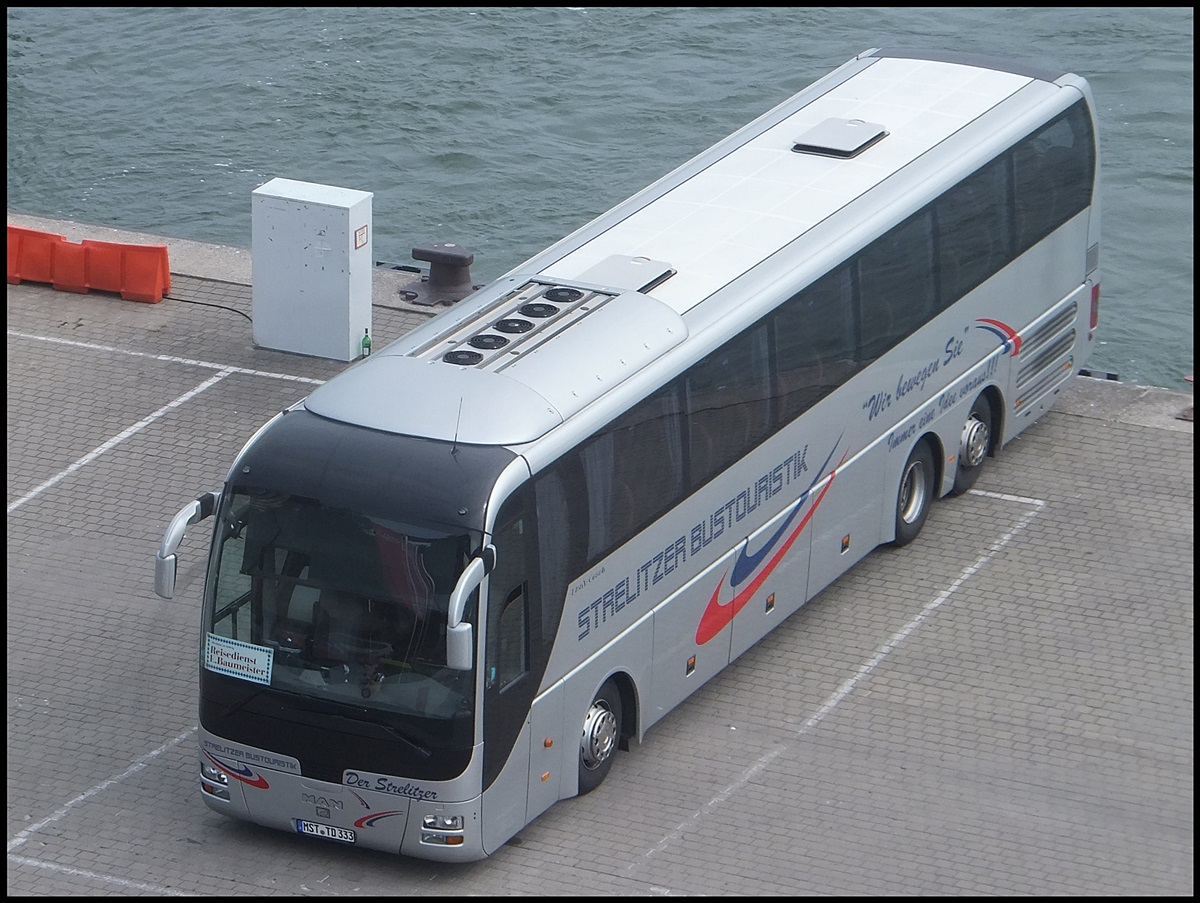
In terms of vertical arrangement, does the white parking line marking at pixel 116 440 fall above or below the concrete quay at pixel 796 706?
above

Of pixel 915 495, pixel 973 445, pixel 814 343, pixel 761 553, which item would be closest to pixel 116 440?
pixel 761 553

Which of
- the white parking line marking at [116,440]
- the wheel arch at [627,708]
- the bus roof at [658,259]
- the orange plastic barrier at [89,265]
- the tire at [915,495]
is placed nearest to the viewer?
the bus roof at [658,259]

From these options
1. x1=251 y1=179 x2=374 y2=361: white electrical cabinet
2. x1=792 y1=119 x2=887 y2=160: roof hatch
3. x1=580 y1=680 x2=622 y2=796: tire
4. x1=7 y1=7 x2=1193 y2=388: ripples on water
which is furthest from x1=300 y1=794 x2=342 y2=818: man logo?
x1=7 y1=7 x2=1193 y2=388: ripples on water

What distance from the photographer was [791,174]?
52.9ft

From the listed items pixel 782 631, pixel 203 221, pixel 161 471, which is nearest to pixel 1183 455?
pixel 782 631

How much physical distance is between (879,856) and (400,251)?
15.9 m

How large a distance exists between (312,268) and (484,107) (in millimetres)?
12292

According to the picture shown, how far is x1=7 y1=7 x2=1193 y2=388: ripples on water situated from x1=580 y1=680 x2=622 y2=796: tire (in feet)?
44.2

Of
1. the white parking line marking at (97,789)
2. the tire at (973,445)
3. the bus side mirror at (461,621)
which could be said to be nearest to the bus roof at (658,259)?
the bus side mirror at (461,621)

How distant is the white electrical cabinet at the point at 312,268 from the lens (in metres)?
20.0

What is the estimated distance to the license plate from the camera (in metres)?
12.4

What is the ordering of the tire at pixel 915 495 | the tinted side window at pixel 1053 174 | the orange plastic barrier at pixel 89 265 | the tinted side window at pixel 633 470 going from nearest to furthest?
the tinted side window at pixel 633 470 → the tire at pixel 915 495 → the tinted side window at pixel 1053 174 → the orange plastic barrier at pixel 89 265

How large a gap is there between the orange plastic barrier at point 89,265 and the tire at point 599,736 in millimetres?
9719

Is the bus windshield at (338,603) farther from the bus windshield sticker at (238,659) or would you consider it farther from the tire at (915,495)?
the tire at (915,495)
